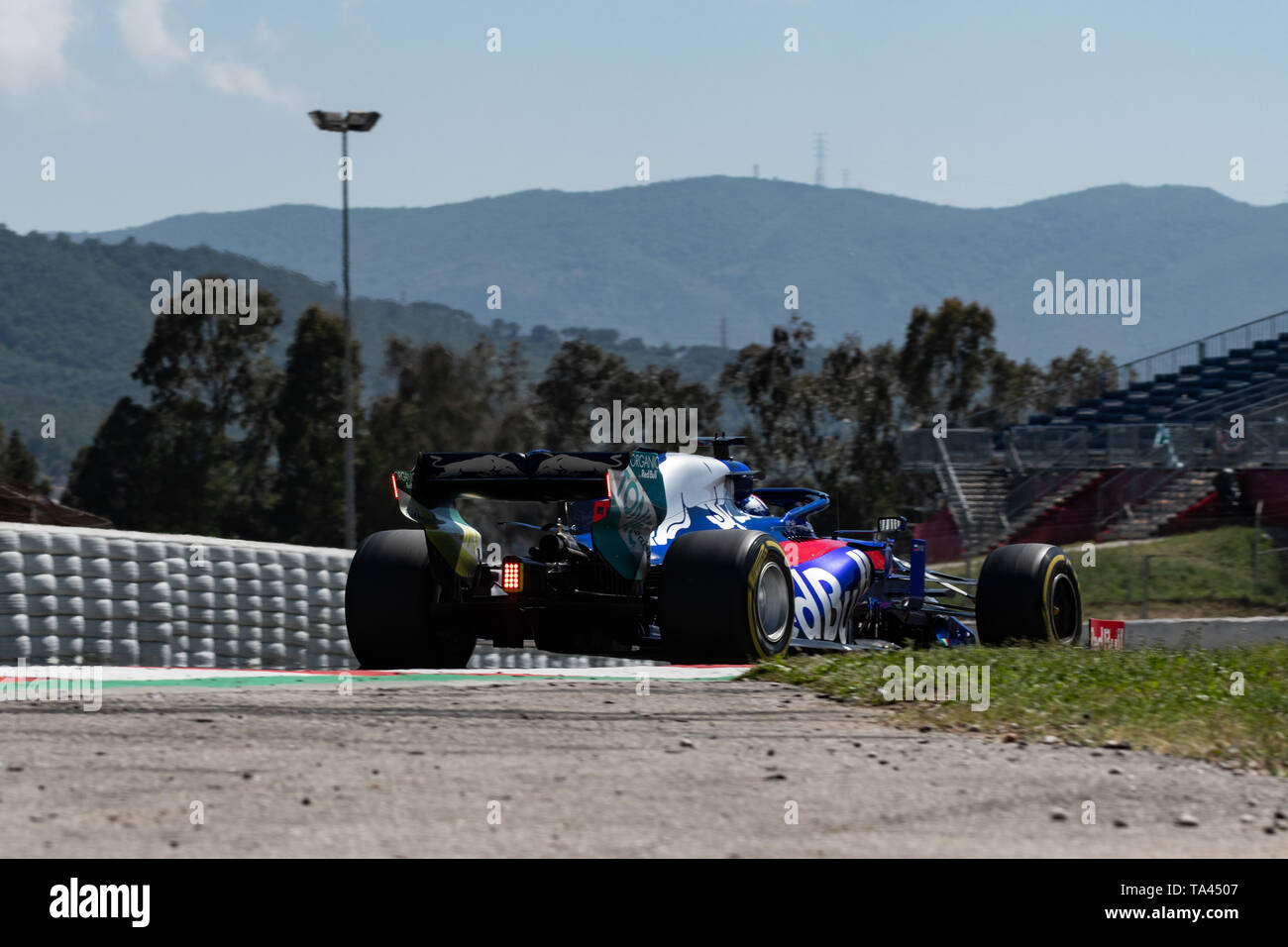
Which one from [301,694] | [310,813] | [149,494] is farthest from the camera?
[149,494]

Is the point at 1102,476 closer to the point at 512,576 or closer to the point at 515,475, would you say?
the point at 512,576

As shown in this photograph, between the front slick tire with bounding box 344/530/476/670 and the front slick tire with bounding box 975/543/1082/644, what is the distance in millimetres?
4082

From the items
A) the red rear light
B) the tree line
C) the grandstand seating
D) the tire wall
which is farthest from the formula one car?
the tree line

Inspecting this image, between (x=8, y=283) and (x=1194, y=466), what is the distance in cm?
17631

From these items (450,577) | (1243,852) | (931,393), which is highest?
(931,393)

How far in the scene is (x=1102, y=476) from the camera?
3306 centimetres

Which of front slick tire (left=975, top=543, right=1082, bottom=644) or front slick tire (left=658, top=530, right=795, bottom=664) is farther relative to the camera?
front slick tire (left=975, top=543, right=1082, bottom=644)

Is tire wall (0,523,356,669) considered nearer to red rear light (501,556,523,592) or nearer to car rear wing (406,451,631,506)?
car rear wing (406,451,631,506)

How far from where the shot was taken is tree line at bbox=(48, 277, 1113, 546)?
164 feet

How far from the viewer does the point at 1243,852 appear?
19.1 feet

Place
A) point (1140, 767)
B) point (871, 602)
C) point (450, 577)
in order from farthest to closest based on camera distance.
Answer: point (871, 602), point (450, 577), point (1140, 767)

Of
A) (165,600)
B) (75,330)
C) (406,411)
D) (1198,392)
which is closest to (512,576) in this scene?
(165,600)
